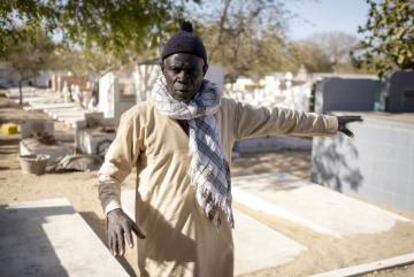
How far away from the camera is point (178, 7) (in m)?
9.68

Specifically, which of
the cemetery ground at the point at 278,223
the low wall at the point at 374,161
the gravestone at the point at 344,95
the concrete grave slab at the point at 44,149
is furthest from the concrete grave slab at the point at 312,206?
the concrete grave slab at the point at 44,149

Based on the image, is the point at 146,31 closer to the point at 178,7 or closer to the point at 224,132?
the point at 178,7

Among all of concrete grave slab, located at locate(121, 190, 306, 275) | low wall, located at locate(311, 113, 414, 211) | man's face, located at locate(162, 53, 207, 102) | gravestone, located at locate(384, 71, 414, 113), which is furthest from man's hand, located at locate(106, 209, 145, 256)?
gravestone, located at locate(384, 71, 414, 113)

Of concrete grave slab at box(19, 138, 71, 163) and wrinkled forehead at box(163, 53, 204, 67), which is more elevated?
wrinkled forehead at box(163, 53, 204, 67)

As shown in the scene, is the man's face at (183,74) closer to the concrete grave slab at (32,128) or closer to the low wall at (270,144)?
the low wall at (270,144)

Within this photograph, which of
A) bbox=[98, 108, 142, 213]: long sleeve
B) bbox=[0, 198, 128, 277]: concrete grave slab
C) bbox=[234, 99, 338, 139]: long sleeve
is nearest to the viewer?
bbox=[98, 108, 142, 213]: long sleeve

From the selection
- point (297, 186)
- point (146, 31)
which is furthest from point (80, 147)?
point (297, 186)

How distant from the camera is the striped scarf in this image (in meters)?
1.95

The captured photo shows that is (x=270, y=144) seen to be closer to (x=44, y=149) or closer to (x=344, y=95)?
(x=344, y=95)

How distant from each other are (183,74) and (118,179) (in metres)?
0.55

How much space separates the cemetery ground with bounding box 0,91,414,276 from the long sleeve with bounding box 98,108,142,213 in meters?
3.01

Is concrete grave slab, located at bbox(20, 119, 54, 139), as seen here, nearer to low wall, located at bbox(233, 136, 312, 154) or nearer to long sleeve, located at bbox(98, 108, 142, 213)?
low wall, located at bbox(233, 136, 312, 154)

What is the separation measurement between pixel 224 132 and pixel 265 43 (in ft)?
46.3

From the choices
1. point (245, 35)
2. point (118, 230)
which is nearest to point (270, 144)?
point (245, 35)
